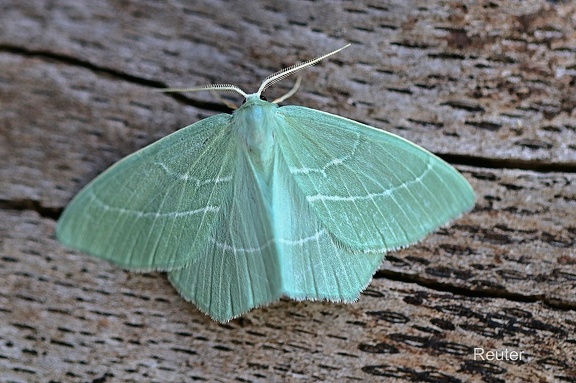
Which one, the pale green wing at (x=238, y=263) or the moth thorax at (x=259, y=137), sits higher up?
the moth thorax at (x=259, y=137)

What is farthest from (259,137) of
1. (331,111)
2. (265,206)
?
(331,111)

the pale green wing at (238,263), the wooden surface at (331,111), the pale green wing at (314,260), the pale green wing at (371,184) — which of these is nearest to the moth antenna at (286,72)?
the wooden surface at (331,111)

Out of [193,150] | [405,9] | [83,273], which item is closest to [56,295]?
[83,273]

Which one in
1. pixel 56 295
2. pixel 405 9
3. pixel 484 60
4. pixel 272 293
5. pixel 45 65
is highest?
pixel 405 9

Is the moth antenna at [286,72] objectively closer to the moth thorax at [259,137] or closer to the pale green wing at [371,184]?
the moth thorax at [259,137]

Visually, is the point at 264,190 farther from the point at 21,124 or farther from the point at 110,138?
the point at 21,124

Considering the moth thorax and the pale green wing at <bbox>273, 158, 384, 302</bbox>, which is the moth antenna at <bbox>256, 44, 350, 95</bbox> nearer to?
the moth thorax

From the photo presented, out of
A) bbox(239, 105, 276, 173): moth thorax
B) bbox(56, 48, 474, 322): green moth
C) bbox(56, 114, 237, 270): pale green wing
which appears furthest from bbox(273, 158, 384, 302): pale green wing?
bbox(56, 114, 237, 270): pale green wing
